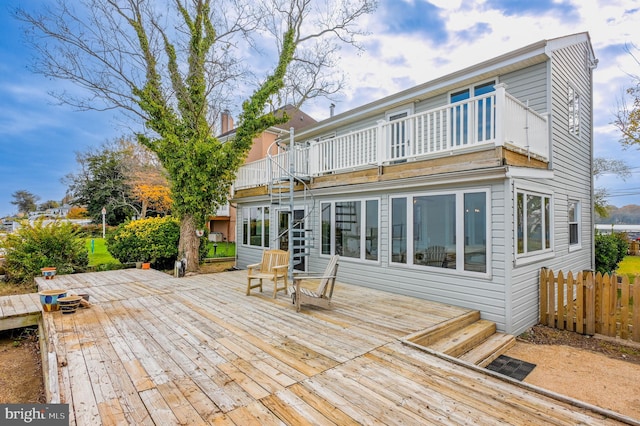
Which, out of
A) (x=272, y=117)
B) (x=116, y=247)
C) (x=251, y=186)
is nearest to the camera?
(x=272, y=117)

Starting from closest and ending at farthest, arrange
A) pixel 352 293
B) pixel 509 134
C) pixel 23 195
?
1. pixel 509 134
2. pixel 352 293
3. pixel 23 195

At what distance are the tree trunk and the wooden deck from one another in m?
4.57

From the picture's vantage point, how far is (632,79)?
1091 centimetres

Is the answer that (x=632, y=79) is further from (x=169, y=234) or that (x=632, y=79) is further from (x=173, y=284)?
(x=169, y=234)

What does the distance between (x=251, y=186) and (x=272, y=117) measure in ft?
9.30

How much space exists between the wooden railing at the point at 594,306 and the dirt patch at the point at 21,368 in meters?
7.89

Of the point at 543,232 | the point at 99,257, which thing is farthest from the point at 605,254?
the point at 99,257

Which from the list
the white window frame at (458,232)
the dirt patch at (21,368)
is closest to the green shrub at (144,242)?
the dirt patch at (21,368)

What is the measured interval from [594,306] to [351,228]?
491cm

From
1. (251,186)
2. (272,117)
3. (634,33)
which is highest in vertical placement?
(634,33)

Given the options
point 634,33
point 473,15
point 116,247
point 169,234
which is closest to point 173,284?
point 169,234

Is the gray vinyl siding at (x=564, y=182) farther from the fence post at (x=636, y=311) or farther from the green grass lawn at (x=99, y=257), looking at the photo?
the green grass lawn at (x=99, y=257)

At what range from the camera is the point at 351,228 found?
25.5 ft

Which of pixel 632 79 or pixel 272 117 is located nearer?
pixel 272 117
